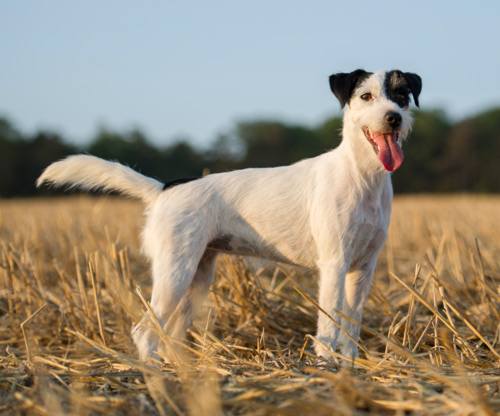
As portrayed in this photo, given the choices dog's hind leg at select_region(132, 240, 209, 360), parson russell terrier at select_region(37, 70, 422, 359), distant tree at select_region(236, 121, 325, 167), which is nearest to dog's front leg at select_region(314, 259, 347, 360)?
parson russell terrier at select_region(37, 70, 422, 359)

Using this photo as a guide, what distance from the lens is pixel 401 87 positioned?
3633 mm

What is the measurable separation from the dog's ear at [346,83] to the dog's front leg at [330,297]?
1192 millimetres

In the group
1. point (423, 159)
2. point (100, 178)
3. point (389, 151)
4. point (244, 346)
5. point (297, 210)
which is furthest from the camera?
point (423, 159)

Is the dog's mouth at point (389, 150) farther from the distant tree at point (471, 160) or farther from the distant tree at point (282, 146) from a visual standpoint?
the distant tree at point (471, 160)

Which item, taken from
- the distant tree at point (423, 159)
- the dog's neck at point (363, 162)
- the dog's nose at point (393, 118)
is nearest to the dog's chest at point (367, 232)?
the dog's neck at point (363, 162)

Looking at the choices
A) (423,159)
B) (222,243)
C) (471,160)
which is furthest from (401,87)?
(423,159)

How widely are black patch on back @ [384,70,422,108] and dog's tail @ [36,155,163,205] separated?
187 cm

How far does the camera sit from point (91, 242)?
6969 mm

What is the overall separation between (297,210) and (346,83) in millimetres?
998

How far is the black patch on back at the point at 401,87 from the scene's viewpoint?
361cm

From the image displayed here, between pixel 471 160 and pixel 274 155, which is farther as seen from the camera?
pixel 274 155

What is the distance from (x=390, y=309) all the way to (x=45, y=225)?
7.14 meters

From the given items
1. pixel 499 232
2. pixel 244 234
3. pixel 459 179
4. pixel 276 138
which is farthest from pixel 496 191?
pixel 244 234

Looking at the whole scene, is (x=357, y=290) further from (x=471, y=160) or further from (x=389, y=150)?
(x=471, y=160)
